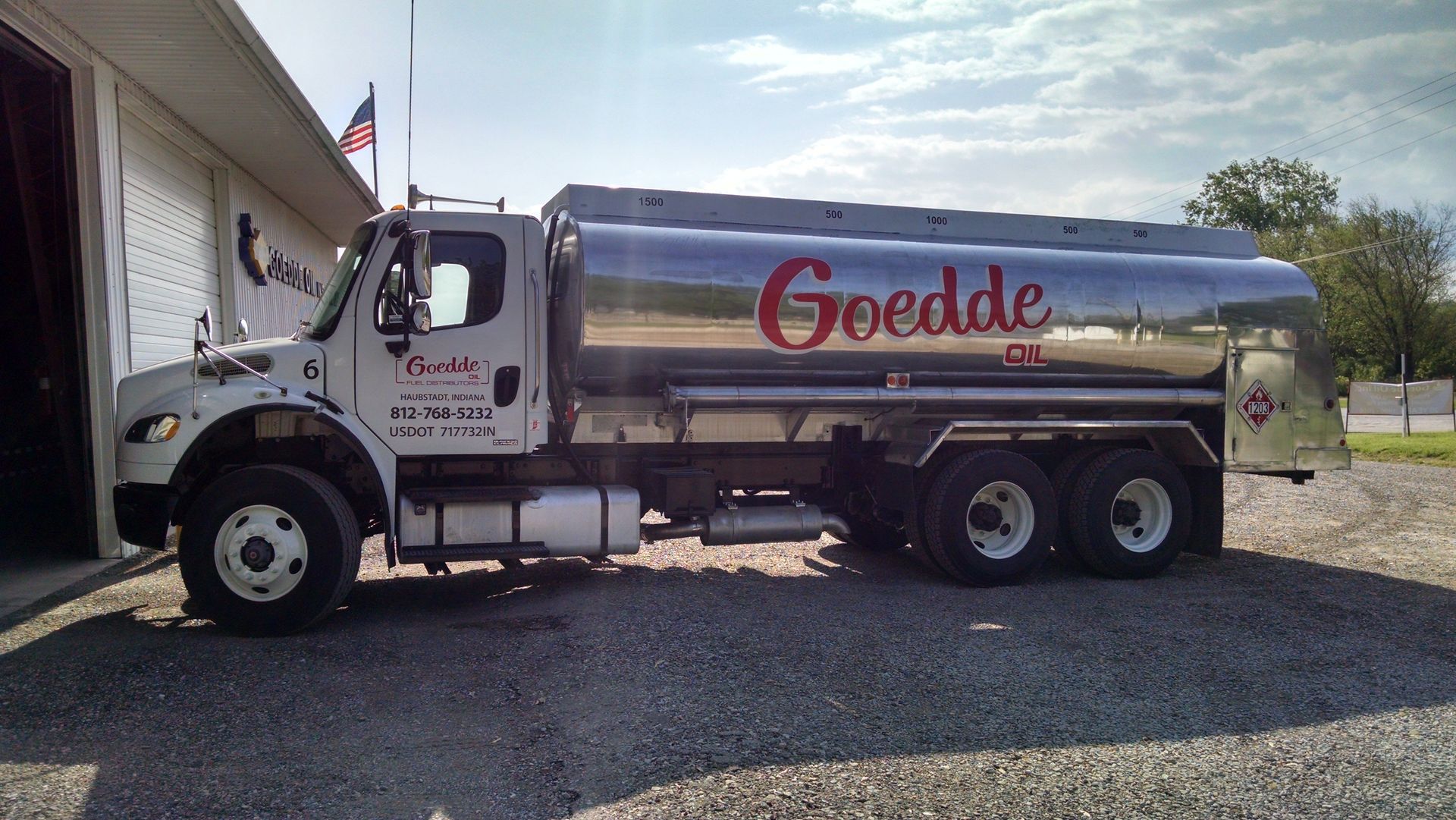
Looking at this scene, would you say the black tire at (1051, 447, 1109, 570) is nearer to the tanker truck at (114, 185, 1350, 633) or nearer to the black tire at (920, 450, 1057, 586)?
the tanker truck at (114, 185, 1350, 633)

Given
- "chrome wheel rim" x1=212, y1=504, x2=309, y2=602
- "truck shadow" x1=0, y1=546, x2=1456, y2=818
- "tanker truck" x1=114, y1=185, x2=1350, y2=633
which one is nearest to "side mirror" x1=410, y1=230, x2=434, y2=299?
"tanker truck" x1=114, y1=185, x2=1350, y2=633

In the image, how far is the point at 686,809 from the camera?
374 centimetres

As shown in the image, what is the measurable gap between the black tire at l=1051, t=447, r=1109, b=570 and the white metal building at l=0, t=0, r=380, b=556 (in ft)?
22.2

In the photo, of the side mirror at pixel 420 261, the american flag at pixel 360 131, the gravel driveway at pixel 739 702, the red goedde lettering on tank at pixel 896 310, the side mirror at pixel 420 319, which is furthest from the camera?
the american flag at pixel 360 131

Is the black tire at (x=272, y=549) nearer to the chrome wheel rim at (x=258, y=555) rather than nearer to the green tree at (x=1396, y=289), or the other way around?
the chrome wheel rim at (x=258, y=555)

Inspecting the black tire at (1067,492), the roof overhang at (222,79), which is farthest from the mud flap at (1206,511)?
the roof overhang at (222,79)

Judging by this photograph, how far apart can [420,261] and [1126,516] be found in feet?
21.5

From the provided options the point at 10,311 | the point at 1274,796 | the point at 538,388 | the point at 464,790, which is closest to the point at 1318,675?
the point at 1274,796

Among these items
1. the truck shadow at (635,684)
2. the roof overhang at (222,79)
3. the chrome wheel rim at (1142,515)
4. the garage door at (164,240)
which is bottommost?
the truck shadow at (635,684)

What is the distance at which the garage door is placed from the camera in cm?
970

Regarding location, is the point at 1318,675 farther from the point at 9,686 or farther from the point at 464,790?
the point at 9,686

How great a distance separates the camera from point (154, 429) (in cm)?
627

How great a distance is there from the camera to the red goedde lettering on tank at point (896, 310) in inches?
293

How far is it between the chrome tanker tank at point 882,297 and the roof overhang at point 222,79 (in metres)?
3.75
